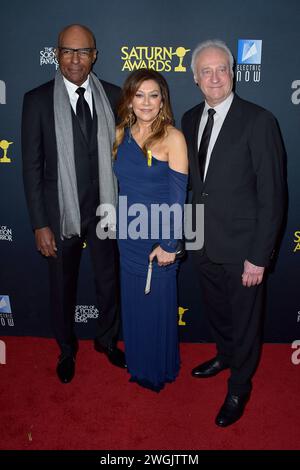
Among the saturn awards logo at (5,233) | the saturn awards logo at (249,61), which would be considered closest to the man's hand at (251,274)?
the saturn awards logo at (249,61)

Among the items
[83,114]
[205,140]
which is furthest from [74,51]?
[205,140]

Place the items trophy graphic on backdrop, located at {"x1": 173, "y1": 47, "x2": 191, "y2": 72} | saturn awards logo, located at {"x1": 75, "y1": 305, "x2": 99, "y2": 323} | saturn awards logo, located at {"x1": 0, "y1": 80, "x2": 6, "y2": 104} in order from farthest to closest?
saturn awards logo, located at {"x1": 75, "y1": 305, "x2": 99, "y2": 323}
saturn awards logo, located at {"x1": 0, "y1": 80, "x2": 6, "y2": 104}
trophy graphic on backdrop, located at {"x1": 173, "y1": 47, "x2": 191, "y2": 72}

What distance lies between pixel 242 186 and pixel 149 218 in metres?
0.54

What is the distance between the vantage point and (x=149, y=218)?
2467 mm

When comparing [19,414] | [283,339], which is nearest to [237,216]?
[283,339]

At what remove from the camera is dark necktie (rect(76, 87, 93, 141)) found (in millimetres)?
2576

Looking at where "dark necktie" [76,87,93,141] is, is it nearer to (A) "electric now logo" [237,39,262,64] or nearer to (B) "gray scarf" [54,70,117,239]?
(B) "gray scarf" [54,70,117,239]

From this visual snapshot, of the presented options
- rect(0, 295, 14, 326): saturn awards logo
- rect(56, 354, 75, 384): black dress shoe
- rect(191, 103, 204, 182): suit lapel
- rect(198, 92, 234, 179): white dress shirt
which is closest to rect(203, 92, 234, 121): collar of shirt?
rect(198, 92, 234, 179): white dress shirt

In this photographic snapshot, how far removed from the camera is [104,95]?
2646 millimetres

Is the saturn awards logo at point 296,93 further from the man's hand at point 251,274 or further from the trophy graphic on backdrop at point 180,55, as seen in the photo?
the man's hand at point 251,274

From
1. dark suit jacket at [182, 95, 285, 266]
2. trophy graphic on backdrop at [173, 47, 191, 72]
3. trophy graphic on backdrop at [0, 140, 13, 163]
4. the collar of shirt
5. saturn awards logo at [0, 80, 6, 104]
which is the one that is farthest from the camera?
trophy graphic on backdrop at [0, 140, 13, 163]

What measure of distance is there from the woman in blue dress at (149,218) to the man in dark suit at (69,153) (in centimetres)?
20

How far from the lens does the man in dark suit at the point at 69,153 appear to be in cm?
254

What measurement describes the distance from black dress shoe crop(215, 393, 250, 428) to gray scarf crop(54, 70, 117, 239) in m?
1.37
